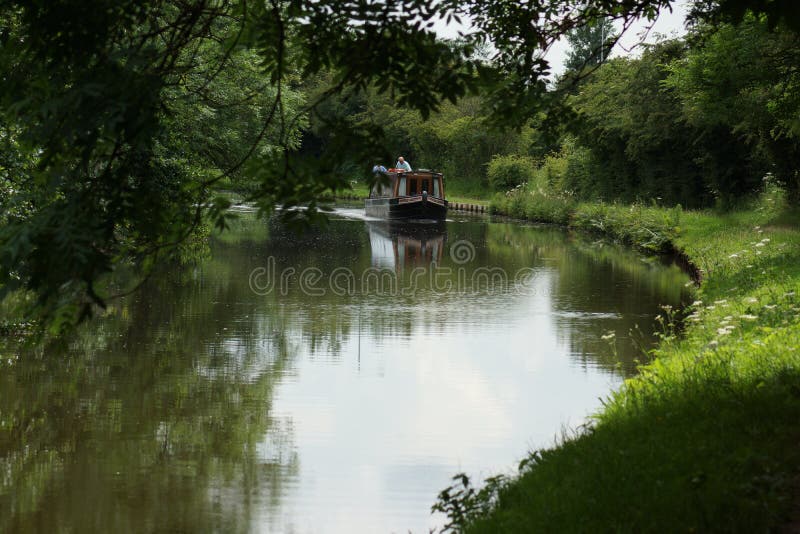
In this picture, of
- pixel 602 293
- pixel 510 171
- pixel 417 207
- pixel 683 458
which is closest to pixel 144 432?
pixel 683 458

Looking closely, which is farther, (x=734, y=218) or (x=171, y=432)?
(x=734, y=218)

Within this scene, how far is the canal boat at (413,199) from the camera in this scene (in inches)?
1526

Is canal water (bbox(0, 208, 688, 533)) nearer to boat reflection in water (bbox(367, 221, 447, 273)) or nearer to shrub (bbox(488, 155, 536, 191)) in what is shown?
boat reflection in water (bbox(367, 221, 447, 273))

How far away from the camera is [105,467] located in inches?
284

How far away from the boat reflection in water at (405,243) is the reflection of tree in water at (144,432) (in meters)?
9.64

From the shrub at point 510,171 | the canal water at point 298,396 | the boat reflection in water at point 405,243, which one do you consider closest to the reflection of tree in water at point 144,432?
the canal water at point 298,396

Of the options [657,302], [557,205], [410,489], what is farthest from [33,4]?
[557,205]

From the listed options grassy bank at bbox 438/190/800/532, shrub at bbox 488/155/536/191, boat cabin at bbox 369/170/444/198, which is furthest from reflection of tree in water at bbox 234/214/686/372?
shrub at bbox 488/155/536/191

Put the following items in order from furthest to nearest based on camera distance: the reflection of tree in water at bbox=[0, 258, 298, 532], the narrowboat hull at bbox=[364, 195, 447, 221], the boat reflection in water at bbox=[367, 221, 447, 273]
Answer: the narrowboat hull at bbox=[364, 195, 447, 221]
the boat reflection in water at bbox=[367, 221, 447, 273]
the reflection of tree in water at bbox=[0, 258, 298, 532]

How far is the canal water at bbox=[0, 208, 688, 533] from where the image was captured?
6.67 m

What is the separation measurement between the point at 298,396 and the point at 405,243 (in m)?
18.9

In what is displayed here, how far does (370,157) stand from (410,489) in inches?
117

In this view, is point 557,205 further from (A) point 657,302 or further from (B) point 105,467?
(B) point 105,467

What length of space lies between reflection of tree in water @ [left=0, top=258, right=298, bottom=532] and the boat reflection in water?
380 inches
